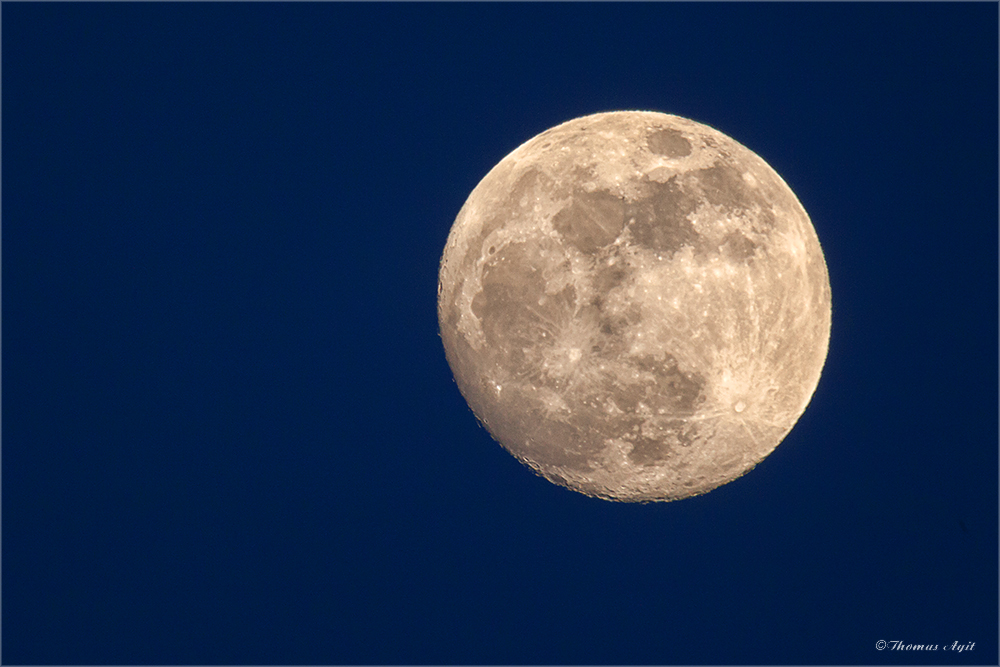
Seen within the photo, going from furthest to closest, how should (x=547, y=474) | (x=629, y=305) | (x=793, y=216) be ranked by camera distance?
(x=547, y=474) → (x=793, y=216) → (x=629, y=305)

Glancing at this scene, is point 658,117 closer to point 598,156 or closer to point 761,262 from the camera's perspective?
point 598,156

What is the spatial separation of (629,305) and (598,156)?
1120mm

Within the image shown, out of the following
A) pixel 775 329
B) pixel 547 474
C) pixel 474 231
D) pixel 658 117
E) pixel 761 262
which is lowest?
pixel 547 474

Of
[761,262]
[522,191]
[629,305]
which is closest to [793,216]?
[761,262]

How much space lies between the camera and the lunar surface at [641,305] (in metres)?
4.50

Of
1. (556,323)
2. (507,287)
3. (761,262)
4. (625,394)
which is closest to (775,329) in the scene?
(761,262)

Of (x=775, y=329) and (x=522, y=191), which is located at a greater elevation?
(x=522, y=191)

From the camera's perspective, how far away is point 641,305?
4473 mm

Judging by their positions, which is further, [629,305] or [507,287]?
[507,287]

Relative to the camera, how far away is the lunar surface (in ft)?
14.8

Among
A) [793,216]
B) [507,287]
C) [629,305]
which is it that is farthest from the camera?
[793,216]

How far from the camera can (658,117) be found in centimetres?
534

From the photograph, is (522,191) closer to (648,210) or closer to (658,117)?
(648,210)

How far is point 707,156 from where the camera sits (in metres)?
4.90
